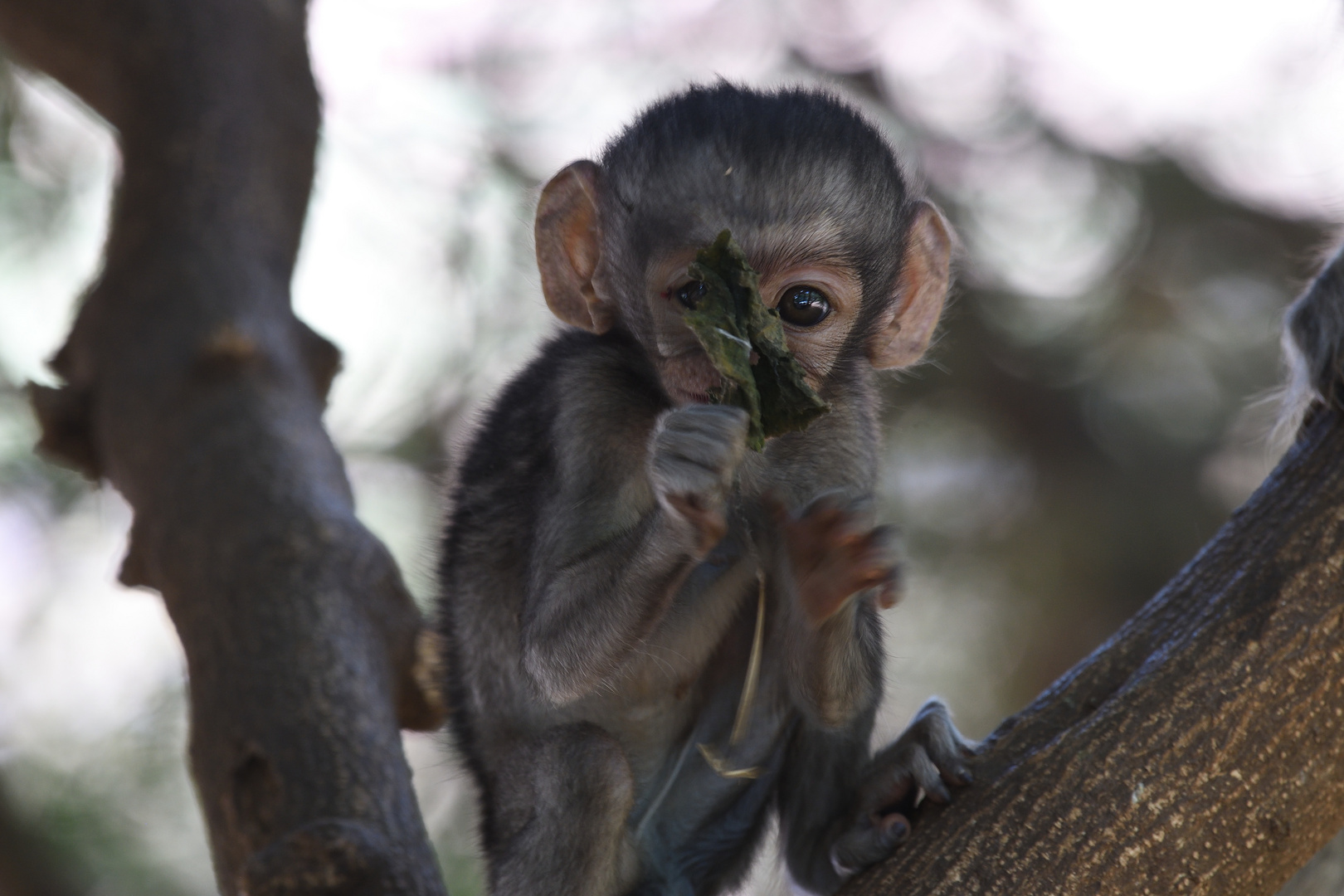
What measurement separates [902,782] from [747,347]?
1074 mm

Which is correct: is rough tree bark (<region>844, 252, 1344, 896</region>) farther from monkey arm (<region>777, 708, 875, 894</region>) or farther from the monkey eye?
the monkey eye

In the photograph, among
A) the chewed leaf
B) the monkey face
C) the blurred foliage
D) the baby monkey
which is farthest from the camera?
the blurred foliage

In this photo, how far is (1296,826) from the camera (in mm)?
2518

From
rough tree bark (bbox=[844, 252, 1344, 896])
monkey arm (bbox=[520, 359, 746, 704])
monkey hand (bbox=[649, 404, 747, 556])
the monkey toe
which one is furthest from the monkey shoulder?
rough tree bark (bbox=[844, 252, 1344, 896])

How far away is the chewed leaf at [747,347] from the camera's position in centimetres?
277

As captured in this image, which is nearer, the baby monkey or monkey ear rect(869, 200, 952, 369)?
the baby monkey

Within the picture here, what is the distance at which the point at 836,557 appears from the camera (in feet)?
8.77

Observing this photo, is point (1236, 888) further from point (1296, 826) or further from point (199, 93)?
point (199, 93)

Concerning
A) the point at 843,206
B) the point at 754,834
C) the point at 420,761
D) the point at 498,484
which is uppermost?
the point at 843,206

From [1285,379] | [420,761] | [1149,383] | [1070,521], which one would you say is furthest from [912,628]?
[1285,379]

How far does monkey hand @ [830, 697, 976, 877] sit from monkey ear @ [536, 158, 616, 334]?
130cm

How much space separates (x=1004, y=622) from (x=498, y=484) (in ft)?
13.6

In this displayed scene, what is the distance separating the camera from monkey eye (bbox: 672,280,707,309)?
9.67 ft

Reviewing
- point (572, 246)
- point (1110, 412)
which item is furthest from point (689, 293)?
point (1110, 412)
